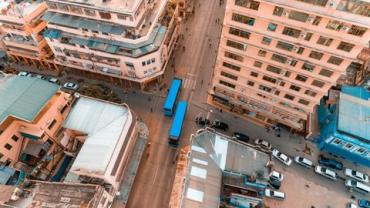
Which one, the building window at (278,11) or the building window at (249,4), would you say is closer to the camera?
the building window at (278,11)

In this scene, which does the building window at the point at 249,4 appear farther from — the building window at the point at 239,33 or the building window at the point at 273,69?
the building window at the point at 273,69

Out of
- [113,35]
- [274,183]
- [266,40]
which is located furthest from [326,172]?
[113,35]

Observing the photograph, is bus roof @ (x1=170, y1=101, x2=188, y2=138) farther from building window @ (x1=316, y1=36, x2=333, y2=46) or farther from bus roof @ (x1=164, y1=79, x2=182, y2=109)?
building window @ (x1=316, y1=36, x2=333, y2=46)

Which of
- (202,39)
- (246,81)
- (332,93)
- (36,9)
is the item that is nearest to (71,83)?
(36,9)

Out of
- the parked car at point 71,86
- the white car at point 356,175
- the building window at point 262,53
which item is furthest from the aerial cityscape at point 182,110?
the building window at point 262,53

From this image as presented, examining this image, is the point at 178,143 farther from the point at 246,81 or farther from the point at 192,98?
the point at 246,81

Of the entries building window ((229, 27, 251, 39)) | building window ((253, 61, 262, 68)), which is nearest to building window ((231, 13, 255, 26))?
building window ((229, 27, 251, 39))

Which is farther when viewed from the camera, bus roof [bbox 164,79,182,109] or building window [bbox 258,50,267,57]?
bus roof [bbox 164,79,182,109]
